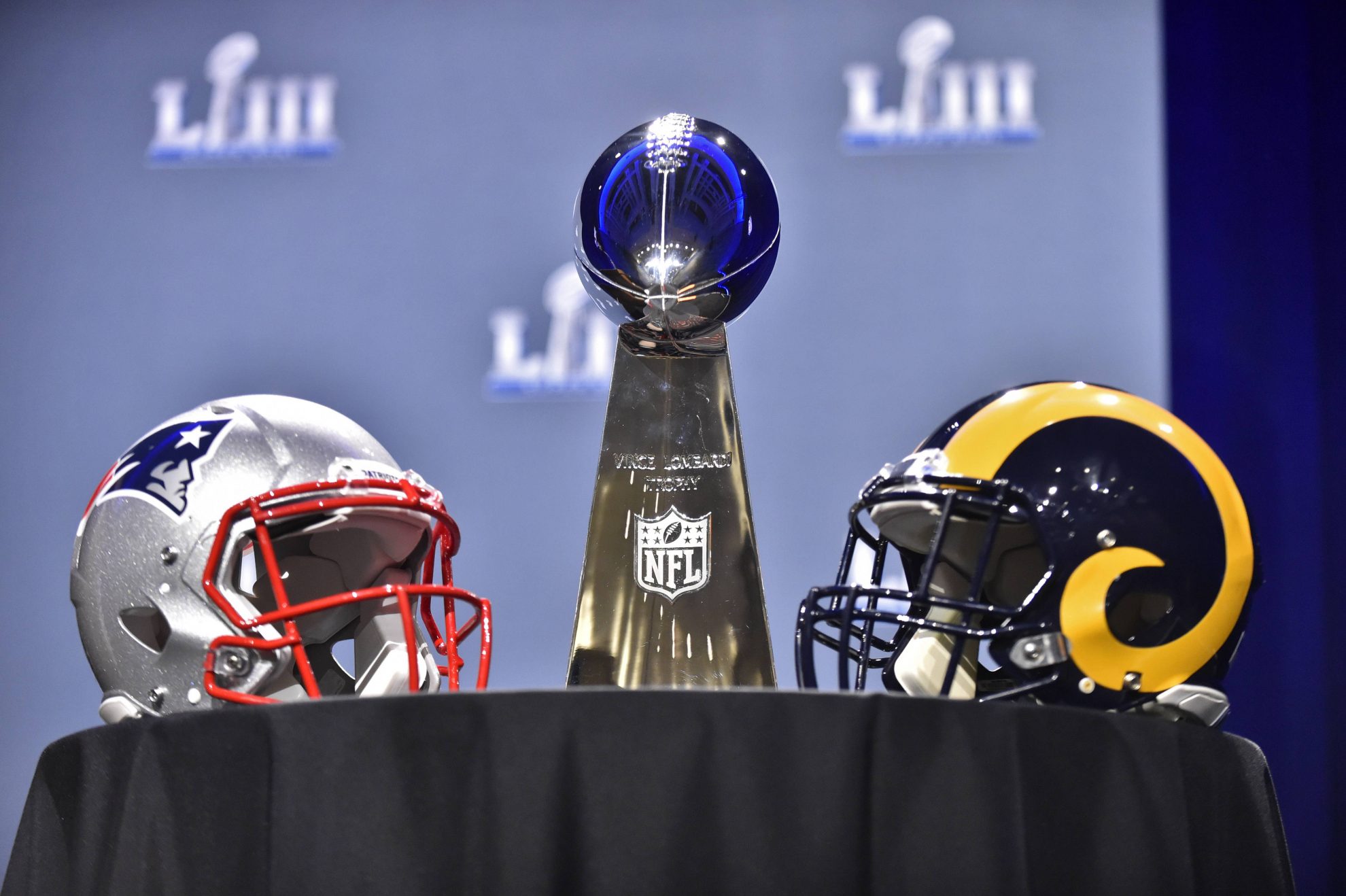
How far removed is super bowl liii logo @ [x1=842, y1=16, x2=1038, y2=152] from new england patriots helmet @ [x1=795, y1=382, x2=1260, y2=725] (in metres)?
1.10

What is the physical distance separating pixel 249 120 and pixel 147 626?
54.3 inches

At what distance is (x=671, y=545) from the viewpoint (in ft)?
3.71

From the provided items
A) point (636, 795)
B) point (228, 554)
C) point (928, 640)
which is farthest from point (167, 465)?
point (928, 640)

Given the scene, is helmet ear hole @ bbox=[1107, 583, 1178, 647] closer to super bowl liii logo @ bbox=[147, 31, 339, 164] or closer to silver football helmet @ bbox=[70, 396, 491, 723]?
silver football helmet @ bbox=[70, 396, 491, 723]

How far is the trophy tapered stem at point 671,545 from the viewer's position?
1.12 meters

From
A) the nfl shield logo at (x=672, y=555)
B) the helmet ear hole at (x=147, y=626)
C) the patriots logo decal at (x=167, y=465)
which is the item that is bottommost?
the helmet ear hole at (x=147, y=626)

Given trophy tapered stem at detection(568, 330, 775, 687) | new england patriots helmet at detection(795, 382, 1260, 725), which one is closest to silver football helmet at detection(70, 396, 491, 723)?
trophy tapered stem at detection(568, 330, 775, 687)

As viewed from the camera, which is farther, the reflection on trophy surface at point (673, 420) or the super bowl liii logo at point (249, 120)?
the super bowl liii logo at point (249, 120)

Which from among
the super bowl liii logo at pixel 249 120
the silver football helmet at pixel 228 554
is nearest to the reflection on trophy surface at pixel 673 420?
the silver football helmet at pixel 228 554

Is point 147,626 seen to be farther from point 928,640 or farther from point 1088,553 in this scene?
point 1088,553

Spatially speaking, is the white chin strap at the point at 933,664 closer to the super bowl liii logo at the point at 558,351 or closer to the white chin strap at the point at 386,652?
the white chin strap at the point at 386,652

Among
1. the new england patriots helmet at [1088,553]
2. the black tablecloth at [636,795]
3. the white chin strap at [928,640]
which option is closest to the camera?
the black tablecloth at [636,795]

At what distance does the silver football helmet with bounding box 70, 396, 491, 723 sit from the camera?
1062mm

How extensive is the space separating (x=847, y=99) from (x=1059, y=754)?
1617 millimetres
